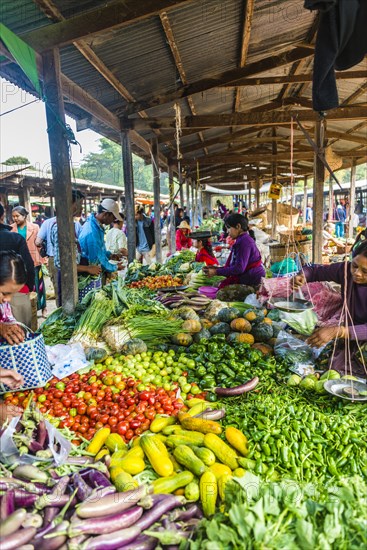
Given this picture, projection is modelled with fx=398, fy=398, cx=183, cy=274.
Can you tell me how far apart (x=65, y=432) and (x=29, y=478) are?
517 millimetres

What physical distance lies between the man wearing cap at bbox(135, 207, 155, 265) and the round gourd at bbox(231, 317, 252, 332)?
5556 millimetres

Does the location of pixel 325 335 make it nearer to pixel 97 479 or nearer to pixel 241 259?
pixel 97 479

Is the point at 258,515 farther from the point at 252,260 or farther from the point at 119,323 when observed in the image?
the point at 252,260

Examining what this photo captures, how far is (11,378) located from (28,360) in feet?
0.64

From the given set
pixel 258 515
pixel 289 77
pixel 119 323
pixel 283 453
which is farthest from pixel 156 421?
pixel 289 77

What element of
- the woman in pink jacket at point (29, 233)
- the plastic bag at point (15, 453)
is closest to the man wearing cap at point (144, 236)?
the woman in pink jacket at point (29, 233)

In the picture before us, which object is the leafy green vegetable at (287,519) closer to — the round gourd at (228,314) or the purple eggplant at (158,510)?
the purple eggplant at (158,510)

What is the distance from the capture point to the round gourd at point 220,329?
3.67 meters

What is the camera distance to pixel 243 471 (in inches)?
74.5

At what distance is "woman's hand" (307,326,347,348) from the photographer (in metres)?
2.71

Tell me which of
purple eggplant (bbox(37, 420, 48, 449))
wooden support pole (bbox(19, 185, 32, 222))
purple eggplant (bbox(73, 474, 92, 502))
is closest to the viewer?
purple eggplant (bbox(73, 474, 92, 502))

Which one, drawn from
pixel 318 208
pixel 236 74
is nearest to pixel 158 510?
pixel 236 74

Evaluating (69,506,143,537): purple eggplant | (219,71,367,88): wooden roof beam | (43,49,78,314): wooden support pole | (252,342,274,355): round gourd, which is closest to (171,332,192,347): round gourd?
(252,342,274,355): round gourd

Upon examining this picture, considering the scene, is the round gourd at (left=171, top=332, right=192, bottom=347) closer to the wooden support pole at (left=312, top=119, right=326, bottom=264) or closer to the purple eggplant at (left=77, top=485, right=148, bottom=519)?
the purple eggplant at (left=77, top=485, right=148, bottom=519)
